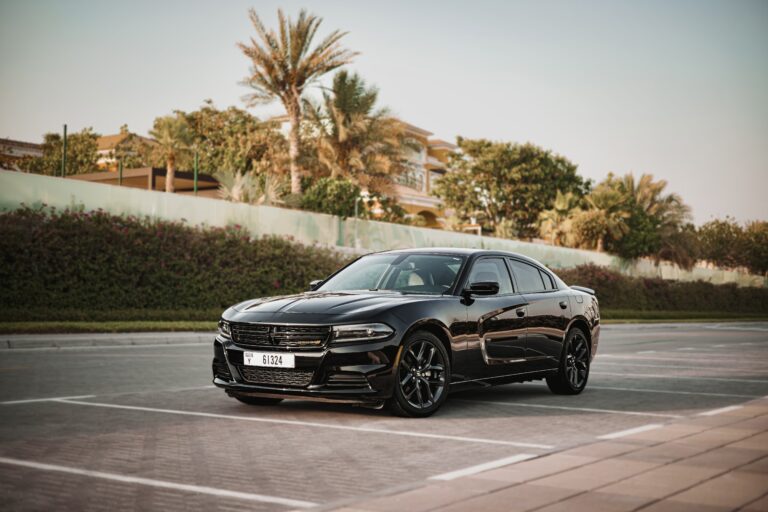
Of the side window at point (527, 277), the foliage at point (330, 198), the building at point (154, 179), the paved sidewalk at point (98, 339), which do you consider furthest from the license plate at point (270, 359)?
the building at point (154, 179)

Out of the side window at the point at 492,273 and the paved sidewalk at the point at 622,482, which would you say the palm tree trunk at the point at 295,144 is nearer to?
the side window at the point at 492,273

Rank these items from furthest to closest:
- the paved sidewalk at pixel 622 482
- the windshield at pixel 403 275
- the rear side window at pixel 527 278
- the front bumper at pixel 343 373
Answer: the rear side window at pixel 527 278 → the windshield at pixel 403 275 → the front bumper at pixel 343 373 → the paved sidewalk at pixel 622 482

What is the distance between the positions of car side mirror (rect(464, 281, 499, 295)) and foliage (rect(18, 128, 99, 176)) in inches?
2313

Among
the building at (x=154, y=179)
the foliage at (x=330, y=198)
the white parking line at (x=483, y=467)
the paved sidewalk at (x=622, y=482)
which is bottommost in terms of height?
the white parking line at (x=483, y=467)

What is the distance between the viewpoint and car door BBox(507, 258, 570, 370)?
10.3 m

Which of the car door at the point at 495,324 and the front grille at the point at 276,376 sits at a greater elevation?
the car door at the point at 495,324

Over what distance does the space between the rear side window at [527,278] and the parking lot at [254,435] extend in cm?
129

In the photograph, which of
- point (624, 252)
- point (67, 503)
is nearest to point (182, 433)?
point (67, 503)

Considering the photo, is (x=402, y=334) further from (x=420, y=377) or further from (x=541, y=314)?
(x=541, y=314)

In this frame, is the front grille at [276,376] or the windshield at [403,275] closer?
the front grille at [276,376]

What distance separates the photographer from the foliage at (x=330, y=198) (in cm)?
3441

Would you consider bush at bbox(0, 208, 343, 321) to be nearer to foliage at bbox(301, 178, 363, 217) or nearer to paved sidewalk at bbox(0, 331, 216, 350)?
paved sidewalk at bbox(0, 331, 216, 350)

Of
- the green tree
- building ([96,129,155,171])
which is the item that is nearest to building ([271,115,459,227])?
the green tree

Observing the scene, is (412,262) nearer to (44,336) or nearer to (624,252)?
(44,336)
